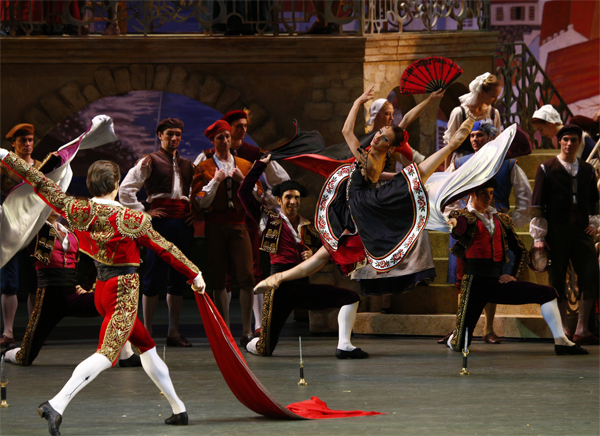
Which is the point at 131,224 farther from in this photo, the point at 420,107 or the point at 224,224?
the point at 224,224

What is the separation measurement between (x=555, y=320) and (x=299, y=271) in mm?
1971

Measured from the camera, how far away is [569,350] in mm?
7242

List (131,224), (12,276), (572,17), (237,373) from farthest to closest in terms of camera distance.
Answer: (572,17) → (12,276) → (237,373) → (131,224)

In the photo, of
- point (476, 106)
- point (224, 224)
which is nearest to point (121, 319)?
point (224, 224)

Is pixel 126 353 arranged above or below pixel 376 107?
below

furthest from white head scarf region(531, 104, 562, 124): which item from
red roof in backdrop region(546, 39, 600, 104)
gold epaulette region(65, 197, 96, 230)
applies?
red roof in backdrop region(546, 39, 600, 104)

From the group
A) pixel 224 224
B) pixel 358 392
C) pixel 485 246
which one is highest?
pixel 224 224

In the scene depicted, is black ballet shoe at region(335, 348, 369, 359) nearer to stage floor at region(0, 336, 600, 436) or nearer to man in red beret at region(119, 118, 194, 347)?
stage floor at region(0, 336, 600, 436)

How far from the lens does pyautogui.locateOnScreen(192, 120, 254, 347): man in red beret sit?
8039mm

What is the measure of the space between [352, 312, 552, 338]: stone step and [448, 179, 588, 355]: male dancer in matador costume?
0.85 meters

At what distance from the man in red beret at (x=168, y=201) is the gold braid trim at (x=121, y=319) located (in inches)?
113

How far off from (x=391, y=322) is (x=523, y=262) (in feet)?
5.02

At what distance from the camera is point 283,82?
939 cm

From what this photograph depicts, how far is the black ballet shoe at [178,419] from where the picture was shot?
4875mm
